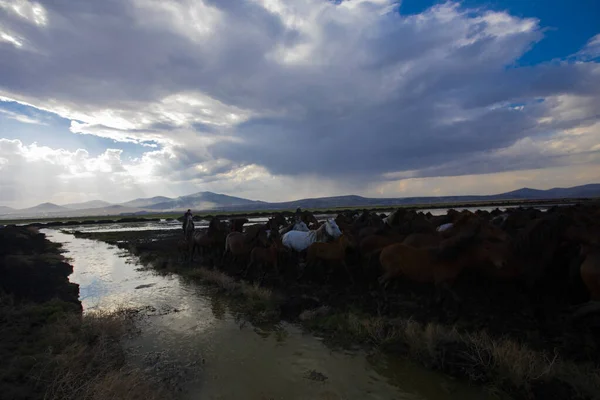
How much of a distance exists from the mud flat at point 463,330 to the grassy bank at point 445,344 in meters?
0.01

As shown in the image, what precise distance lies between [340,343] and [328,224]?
5681 millimetres

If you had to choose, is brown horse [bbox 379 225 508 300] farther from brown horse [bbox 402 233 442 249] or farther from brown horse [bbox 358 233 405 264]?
brown horse [bbox 358 233 405 264]

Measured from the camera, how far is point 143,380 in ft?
16.4

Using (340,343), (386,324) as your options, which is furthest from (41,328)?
(386,324)

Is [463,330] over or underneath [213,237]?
underneath

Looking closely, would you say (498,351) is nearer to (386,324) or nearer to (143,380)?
(386,324)

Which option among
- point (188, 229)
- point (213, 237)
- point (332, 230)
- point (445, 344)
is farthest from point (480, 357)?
point (188, 229)

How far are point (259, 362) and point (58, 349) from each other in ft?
11.5

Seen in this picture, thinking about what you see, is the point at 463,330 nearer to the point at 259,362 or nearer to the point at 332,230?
the point at 259,362

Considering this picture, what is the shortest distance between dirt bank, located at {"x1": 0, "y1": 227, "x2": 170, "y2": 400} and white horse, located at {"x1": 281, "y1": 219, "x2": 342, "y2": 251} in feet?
19.8

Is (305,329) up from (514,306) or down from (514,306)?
down

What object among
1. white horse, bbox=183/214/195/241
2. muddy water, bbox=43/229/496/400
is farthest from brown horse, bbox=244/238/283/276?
white horse, bbox=183/214/195/241

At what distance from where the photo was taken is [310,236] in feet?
41.7

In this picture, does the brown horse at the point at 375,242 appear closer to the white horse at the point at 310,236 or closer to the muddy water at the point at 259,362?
the white horse at the point at 310,236
